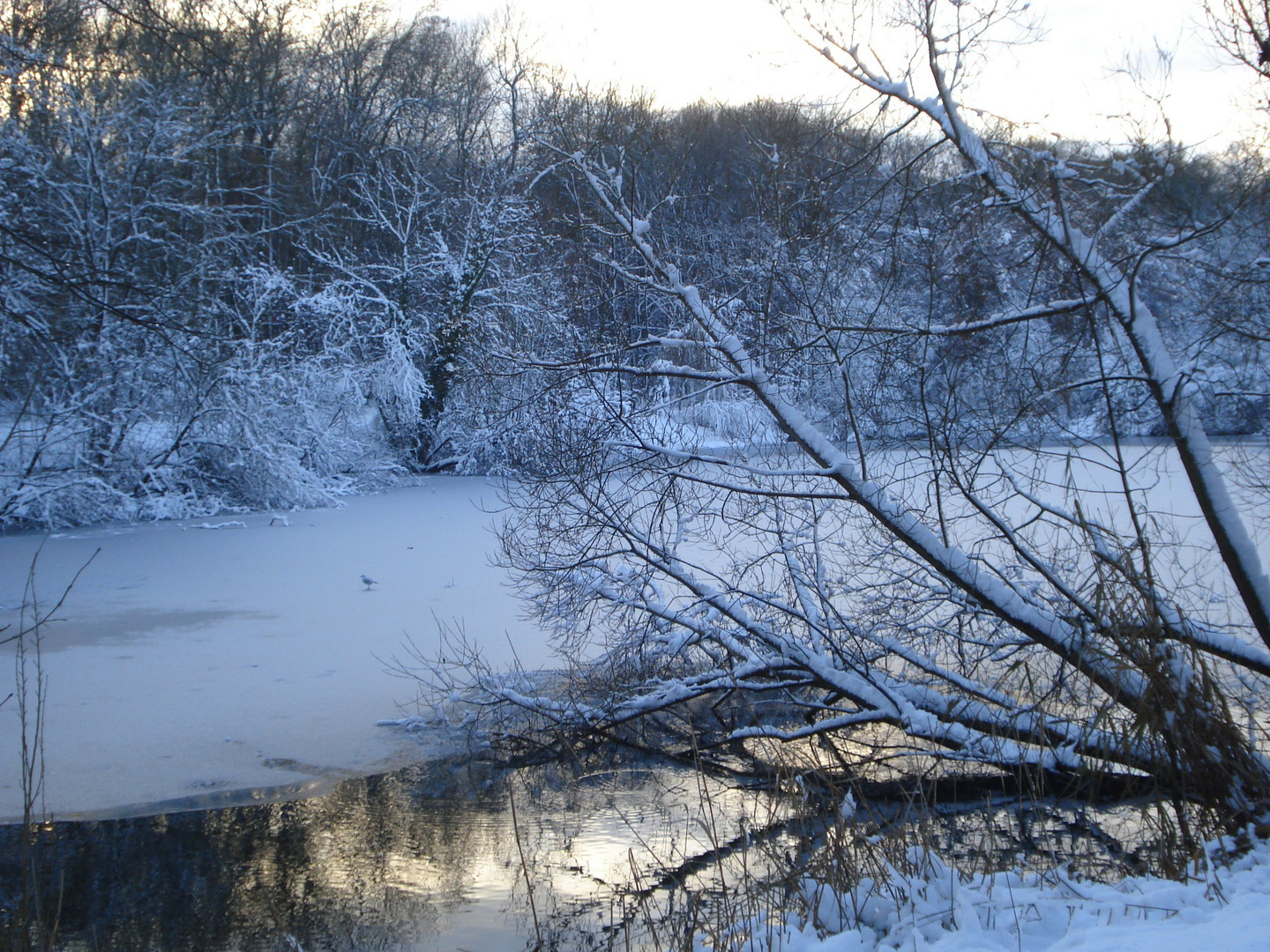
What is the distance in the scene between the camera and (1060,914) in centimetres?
270

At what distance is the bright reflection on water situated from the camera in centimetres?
344

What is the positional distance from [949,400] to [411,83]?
17.7 metres

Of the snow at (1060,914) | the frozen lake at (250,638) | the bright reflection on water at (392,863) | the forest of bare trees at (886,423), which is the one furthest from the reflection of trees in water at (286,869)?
the snow at (1060,914)

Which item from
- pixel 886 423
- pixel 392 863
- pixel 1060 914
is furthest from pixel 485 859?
pixel 886 423

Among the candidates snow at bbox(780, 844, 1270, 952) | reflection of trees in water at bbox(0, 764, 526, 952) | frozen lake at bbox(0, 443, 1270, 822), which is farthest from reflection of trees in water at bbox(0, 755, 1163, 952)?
frozen lake at bbox(0, 443, 1270, 822)

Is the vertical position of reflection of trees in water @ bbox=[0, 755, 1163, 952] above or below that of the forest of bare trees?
below

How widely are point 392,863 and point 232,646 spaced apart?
3.41m

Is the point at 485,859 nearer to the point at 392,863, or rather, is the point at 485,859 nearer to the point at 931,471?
the point at 392,863

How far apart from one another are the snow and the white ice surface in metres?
2.88

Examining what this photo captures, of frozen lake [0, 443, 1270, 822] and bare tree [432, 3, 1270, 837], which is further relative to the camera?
frozen lake [0, 443, 1270, 822]

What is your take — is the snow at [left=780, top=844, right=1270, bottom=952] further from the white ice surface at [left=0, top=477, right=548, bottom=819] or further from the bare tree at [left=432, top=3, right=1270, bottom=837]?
the white ice surface at [left=0, top=477, right=548, bottom=819]

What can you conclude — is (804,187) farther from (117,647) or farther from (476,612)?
(117,647)

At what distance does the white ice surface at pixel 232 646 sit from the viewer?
4.91 meters

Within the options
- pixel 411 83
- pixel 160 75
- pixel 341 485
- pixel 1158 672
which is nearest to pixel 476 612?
pixel 1158 672
